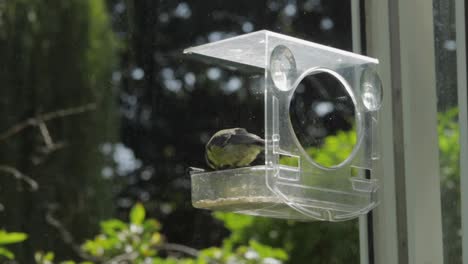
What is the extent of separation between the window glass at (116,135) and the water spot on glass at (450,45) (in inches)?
31.3

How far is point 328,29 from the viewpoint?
8.11ft

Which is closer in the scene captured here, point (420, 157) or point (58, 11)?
point (420, 157)

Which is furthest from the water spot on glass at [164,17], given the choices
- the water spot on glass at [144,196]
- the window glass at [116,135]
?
the water spot on glass at [144,196]

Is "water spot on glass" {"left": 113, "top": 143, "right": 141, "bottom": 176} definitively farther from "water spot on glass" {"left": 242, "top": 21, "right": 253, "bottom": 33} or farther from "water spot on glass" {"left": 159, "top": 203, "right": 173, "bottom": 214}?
"water spot on glass" {"left": 242, "top": 21, "right": 253, "bottom": 33}

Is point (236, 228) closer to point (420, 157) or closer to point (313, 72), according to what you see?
point (420, 157)

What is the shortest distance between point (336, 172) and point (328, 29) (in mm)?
873

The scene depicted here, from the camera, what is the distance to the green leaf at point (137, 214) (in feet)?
10.4

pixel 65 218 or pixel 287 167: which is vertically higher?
pixel 287 167

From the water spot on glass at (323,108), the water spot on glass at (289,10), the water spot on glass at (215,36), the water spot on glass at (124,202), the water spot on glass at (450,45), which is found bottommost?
the water spot on glass at (124,202)

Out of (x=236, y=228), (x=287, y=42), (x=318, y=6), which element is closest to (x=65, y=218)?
(x=236, y=228)

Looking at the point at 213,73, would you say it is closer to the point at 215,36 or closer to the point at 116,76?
the point at 215,36

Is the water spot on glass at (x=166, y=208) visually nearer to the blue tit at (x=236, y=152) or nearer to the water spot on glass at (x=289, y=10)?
the water spot on glass at (x=289, y=10)

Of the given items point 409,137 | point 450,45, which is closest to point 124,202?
point 409,137

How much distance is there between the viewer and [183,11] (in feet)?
9.68
